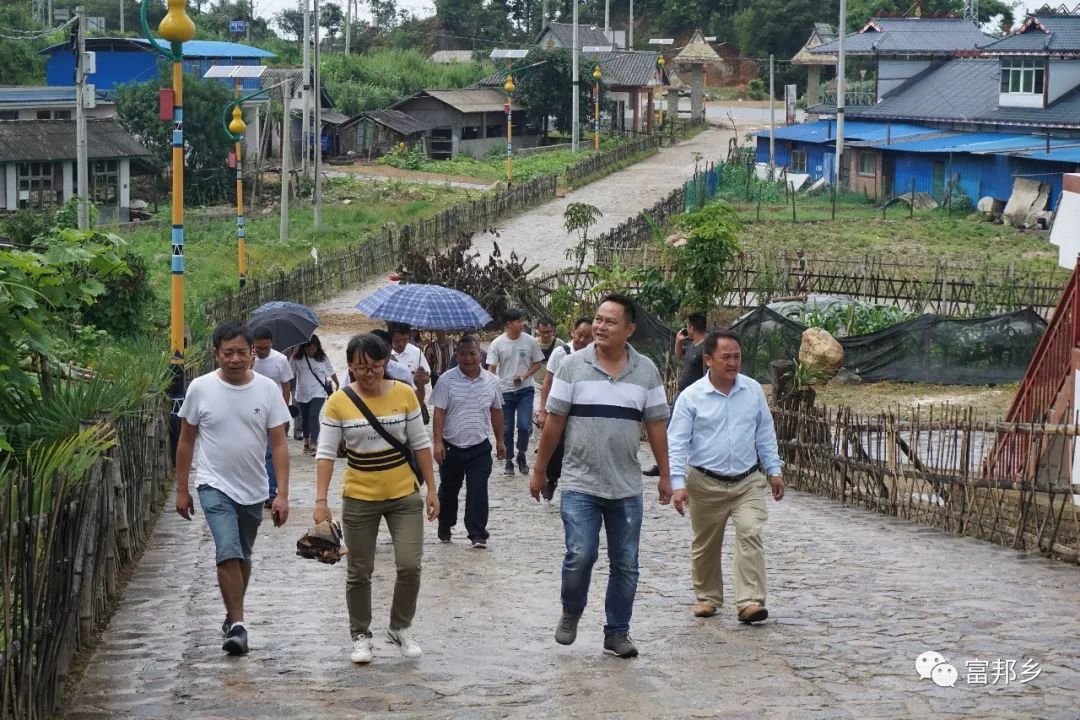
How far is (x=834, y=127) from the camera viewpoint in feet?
159

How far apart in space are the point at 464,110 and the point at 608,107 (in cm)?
965

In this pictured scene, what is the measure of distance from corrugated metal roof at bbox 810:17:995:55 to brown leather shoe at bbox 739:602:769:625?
4329cm

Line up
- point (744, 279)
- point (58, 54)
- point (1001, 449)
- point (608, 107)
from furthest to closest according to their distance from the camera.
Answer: point (608, 107)
point (58, 54)
point (744, 279)
point (1001, 449)

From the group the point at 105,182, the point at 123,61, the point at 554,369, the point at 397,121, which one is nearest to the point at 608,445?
the point at 554,369

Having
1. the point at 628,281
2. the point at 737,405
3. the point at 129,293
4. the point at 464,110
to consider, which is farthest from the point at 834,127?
the point at 737,405

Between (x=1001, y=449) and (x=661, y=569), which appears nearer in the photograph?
(x=661, y=569)

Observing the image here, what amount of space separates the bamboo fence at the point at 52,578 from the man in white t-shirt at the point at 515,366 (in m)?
4.80

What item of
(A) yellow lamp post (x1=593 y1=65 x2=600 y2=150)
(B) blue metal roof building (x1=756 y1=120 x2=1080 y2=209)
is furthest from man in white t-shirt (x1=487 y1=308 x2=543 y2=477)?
(A) yellow lamp post (x1=593 y1=65 x2=600 y2=150)

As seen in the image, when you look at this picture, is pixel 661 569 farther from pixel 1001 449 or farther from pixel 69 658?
pixel 69 658

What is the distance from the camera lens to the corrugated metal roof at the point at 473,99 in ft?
180

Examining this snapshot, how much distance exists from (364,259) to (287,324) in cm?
1657

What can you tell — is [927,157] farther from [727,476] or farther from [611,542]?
[611,542]

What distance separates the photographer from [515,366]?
12836 millimetres

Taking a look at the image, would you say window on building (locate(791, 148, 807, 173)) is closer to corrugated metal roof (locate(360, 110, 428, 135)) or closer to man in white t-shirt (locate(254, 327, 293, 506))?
corrugated metal roof (locate(360, 110, 428, 135))
